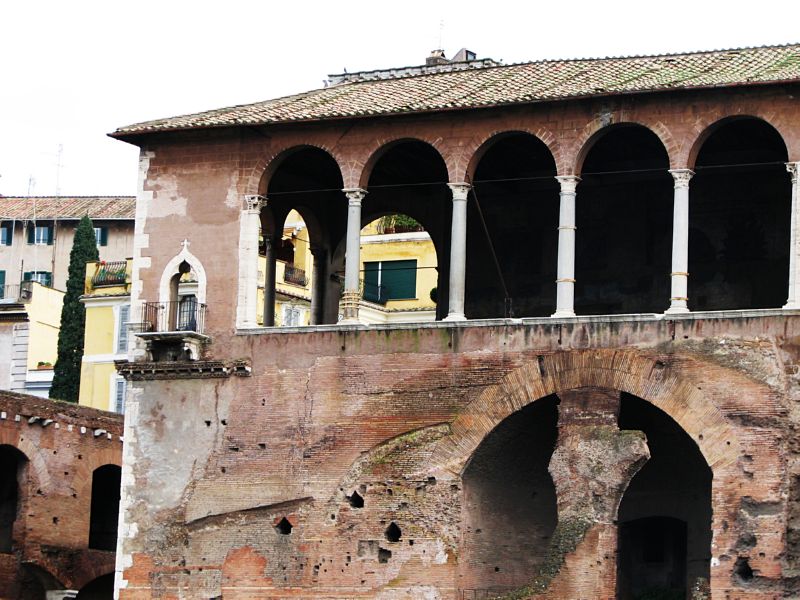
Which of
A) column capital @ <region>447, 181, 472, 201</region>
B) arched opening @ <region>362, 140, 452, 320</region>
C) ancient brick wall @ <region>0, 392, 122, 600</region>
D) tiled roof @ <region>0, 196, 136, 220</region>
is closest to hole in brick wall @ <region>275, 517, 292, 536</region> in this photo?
column capital @ <region>447, 181, 472, 201</region>

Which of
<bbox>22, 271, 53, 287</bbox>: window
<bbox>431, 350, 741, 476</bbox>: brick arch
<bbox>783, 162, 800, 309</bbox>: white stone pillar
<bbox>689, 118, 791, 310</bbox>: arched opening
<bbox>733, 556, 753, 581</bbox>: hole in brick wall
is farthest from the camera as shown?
<bbox>22, 271, 53, 287</bbox>: window

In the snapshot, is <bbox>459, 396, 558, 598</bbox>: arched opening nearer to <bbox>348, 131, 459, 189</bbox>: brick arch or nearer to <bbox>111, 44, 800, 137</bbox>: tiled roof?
<bbox>348, 131, 459, 189</bbox>: brick arch

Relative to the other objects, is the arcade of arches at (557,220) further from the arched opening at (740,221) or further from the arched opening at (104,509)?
the arched opening at (104,509)

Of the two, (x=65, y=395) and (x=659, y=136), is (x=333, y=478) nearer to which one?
(x=659, y=136)

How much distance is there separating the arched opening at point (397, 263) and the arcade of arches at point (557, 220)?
1734cm

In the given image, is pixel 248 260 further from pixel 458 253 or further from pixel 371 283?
pixel 371 283

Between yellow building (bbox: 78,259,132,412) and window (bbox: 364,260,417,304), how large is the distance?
6.60 metres

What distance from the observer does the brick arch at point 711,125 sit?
3206cm

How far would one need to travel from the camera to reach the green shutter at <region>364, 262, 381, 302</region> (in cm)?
5759

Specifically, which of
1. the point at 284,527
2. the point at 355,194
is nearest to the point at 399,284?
the point at 355,194

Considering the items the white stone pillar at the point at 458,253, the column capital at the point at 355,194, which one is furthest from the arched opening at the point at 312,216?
the white stone pillar at the point at 458,253

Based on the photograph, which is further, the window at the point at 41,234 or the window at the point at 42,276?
the window at the point at 41,234

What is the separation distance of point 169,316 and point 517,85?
6.99m

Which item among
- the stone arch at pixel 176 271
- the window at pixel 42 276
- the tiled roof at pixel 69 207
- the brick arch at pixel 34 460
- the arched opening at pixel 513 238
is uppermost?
the tiled roof at pixel 69 207
